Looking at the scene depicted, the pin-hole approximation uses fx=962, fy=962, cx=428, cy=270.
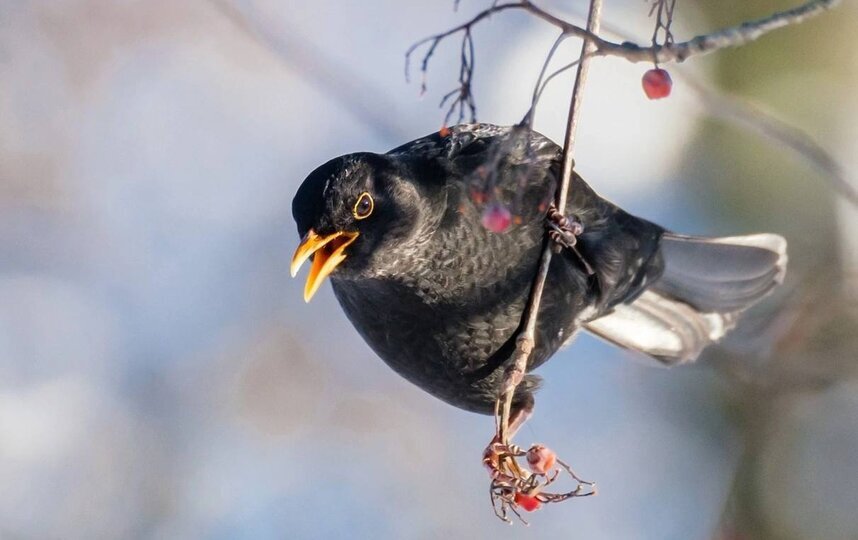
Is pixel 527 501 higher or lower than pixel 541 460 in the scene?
lower

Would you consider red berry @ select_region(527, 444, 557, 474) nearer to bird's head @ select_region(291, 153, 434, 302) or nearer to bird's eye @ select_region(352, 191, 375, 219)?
bird's head @ select_region(291, 153, 434, 302)

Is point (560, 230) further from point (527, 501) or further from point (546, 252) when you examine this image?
point (527, 501)

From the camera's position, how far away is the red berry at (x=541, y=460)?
11.4ft

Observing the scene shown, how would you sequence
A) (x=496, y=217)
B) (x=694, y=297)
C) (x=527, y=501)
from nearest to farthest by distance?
(x=496, y=217) < (x=527, y=501) < (x=694, y=297)

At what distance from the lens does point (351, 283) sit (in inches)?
161

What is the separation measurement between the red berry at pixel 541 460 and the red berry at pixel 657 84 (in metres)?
1.31

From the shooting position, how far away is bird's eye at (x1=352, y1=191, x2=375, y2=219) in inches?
145

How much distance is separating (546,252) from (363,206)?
2.43 ft

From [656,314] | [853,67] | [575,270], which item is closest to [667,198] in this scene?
[853,67]

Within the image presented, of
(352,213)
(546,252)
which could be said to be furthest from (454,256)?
(352,213)

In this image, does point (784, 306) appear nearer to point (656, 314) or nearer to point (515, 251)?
point (656, 314)

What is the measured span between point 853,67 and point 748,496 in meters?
4.26

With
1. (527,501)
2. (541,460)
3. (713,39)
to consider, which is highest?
(713,39)

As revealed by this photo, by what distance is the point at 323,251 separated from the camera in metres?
3.70
